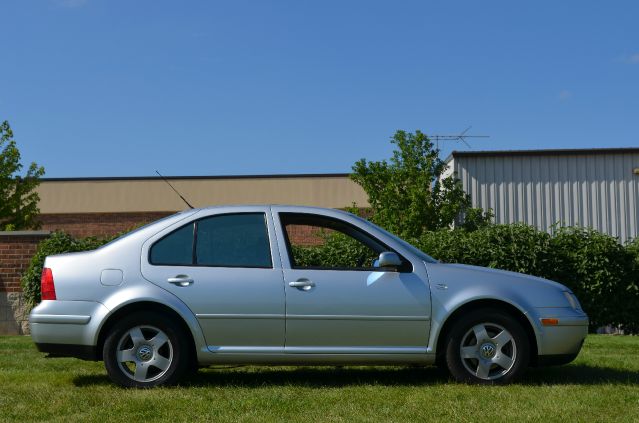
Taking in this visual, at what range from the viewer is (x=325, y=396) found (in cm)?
686

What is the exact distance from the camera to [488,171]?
75.9ft

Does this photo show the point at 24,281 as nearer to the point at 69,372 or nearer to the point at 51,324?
the point at 69,372

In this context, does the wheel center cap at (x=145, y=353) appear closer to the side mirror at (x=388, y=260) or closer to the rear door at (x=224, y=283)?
the rear door at (x=224, y=283)

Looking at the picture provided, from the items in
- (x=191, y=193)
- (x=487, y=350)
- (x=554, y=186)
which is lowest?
(x=487, y=350)

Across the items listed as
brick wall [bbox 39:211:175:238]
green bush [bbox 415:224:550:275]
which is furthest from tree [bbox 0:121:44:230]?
green bush [bbox 415:224:550:275]

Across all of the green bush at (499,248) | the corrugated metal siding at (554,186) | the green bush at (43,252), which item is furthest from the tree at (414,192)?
the green bush at (43,252)

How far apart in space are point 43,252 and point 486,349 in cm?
1172

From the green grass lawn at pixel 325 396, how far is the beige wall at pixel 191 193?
29.2 m

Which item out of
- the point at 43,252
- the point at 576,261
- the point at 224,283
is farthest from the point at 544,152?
the point at 224,283

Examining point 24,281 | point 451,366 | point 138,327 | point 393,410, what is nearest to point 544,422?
point 393,410

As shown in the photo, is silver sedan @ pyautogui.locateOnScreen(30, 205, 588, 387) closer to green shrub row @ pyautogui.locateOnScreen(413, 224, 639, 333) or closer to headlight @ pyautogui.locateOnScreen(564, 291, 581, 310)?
headlight @ pyautogui.locateOnScreen(564, 291, 581, 310)

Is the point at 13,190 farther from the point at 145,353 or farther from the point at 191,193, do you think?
the point at 145,353

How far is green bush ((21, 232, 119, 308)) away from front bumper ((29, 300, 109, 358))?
384 inches

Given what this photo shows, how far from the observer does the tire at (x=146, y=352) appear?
737 centimetres
